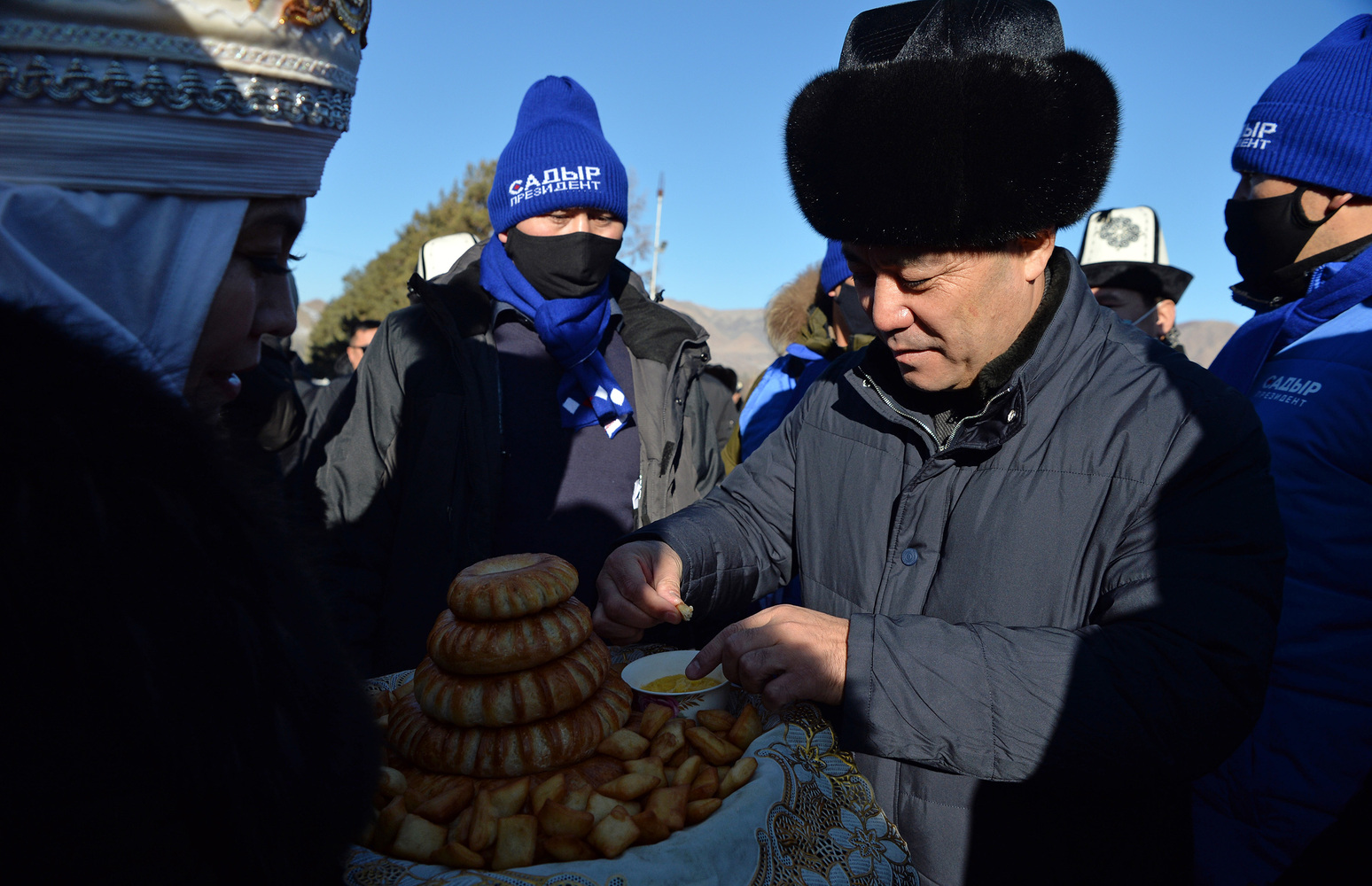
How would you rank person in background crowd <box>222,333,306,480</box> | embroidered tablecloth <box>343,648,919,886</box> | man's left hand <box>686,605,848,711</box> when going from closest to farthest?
embroidered tablecloth <box>343,648,919,886</box>
man's left hand <box>686,605,848,711</box>
person in background crowd <box>222,333,306,480</box>

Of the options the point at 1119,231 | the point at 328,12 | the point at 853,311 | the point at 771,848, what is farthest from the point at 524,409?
the point at 1119,231

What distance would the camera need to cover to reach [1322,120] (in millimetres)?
2477

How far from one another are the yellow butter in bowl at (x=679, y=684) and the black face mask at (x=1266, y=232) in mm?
2428

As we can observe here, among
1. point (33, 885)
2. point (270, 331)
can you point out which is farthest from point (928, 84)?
point (33, 885)

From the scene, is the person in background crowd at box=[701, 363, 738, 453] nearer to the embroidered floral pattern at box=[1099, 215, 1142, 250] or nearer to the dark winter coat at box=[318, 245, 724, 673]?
the dark winter coat at box=[318, 245, 724, 673]

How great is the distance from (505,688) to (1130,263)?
16.4 ft

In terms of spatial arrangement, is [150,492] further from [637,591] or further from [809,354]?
[809,354]

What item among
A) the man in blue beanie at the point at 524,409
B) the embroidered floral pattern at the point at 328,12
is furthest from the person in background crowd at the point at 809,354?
the embroidered floral pattern at the point at 328,12

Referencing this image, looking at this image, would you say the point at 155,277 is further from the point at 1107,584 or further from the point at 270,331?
the point at 1107,584

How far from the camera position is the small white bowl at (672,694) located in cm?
176

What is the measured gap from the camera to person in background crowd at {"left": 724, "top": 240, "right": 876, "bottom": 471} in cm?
422

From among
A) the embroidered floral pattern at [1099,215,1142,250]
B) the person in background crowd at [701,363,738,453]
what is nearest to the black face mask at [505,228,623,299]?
the person in background crowd at [701,363,738,453]

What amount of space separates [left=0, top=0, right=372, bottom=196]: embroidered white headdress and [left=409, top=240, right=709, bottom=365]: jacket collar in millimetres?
1886

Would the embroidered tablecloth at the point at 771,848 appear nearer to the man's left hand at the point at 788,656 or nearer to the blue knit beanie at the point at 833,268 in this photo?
the man's left hand at the point at 788,656
